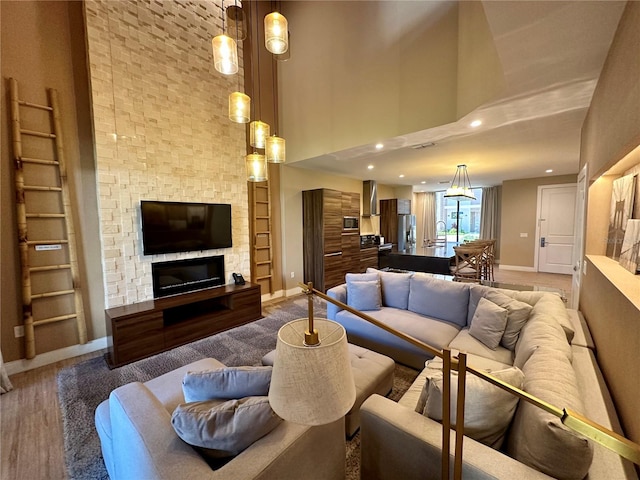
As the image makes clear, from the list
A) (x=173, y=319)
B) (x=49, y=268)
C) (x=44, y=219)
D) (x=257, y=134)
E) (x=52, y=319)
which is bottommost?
(x=173, y=319)

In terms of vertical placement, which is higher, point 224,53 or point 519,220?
point 224,53

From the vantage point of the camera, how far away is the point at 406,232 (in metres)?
8.46

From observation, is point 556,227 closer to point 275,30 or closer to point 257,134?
point 257,134

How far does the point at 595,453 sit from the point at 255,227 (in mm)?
4584

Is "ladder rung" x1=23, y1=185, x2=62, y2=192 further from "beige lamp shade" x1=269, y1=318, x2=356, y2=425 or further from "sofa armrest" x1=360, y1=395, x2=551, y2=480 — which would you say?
"sofa armrest" x1=360, y1=395, x2=551, y2=480

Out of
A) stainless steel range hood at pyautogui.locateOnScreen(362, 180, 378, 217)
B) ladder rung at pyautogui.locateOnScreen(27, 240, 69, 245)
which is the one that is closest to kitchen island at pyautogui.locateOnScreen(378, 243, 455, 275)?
stainless steel range hood at pyautogui.locateOnScreen(362, 180, 378, 217)

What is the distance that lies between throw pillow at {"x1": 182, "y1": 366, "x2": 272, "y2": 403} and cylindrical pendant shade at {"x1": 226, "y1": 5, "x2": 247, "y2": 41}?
2887 millimetres

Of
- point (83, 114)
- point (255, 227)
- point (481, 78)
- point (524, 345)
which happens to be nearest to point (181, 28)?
point (83, 114)

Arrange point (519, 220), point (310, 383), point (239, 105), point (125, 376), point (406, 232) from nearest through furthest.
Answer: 1. point (310, 383)
2. point (239, 105)
3. point (125, 376)
4. point (519, 220)
5. point (406, 232)

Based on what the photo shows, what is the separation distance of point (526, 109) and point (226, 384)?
3.63 metres

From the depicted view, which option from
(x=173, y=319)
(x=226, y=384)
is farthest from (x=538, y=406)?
(x=173, y=319)

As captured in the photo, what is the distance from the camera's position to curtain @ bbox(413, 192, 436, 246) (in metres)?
10.2

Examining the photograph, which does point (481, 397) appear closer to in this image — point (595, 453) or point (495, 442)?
point (495, 442)

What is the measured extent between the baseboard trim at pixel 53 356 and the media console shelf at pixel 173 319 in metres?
0.32
